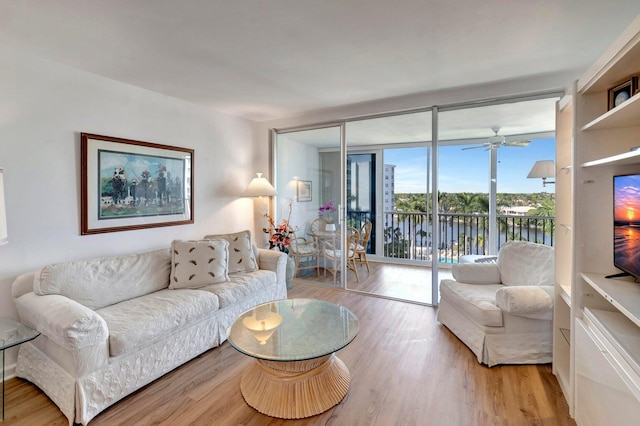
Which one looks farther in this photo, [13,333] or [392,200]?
[392,200]

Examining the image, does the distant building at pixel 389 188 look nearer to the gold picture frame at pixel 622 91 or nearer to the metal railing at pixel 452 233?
the metal railing at pixel 452 233

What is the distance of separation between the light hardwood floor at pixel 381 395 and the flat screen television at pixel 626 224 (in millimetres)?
944

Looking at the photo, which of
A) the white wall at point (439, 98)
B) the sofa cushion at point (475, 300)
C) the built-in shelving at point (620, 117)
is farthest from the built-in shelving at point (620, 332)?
the white wall at point (439, 98)

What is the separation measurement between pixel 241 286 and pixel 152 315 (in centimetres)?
88

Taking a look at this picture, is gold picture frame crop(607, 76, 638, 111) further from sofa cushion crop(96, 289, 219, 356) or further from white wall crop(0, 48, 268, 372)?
white wall crop(0, 48, 268, 372)

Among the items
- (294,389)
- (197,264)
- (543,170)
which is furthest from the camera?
(543,170)

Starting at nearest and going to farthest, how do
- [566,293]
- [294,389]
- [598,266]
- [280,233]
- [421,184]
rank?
1. [598,266]
2. [294,389]
3. [566,293]
4. [280,233]
5. [421,184]

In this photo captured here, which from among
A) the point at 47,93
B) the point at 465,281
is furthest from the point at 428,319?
the point at 47,93

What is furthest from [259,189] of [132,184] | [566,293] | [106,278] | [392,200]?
[566,293]

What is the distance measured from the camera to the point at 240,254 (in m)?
3.36

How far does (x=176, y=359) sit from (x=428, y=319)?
7.81 feet

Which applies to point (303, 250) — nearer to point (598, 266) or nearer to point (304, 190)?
point (304, 190)


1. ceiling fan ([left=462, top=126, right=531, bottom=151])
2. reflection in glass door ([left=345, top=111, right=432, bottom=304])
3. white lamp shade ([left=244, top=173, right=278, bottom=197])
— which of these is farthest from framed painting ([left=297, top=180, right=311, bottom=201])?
ceiling fan ([left=462, top=126, right=531, bottom=151])

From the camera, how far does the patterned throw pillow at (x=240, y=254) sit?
130 inches
